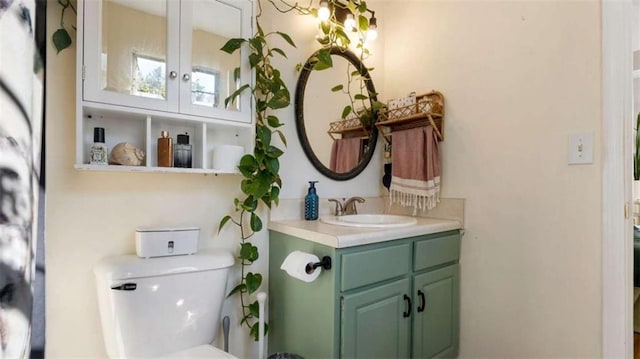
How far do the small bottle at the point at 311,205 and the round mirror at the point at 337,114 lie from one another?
0.53 feet

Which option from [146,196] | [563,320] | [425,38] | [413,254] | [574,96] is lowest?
[563,320]

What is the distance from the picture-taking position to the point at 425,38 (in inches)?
69.4

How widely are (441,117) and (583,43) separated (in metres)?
0.61

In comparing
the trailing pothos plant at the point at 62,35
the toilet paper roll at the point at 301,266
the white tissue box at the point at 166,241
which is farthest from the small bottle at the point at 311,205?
the trailing pothos plant at the point at 62,35

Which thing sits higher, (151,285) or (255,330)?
(151,285)

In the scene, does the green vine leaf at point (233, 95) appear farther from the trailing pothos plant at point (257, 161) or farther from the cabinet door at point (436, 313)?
the cabinet door at point (436, 313)

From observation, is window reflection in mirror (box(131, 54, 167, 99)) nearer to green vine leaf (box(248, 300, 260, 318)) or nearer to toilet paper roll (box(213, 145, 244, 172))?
toilet paper roll (box(213, 145, 244, 172))

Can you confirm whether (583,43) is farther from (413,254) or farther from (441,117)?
(413,254)

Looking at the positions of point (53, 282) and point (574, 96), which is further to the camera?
point (574, 96)

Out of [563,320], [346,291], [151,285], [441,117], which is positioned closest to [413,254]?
[346,291]

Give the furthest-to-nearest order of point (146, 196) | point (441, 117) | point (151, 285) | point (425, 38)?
point (425, 38)
point (441, 117)
point (146, 196)
point (151, 285)

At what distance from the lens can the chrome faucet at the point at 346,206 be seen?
5.54ft

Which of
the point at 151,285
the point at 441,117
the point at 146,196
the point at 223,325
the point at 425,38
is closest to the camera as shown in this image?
the point at 151,285

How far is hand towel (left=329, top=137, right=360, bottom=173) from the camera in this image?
1.74 m
